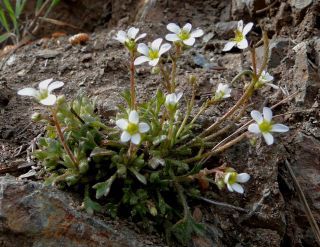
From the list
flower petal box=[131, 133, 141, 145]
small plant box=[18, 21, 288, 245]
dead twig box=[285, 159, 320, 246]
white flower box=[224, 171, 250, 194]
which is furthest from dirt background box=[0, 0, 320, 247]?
flower petal box=[131, 133, 141, 145]

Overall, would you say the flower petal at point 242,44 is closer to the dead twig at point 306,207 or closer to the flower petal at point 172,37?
the flower petal at point 172,37

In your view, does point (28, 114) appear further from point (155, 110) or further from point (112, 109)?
point (155, 110)

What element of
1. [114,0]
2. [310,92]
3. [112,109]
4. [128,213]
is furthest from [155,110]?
[114,0]

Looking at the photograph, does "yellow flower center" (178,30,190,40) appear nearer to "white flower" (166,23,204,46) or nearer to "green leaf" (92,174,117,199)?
"white flower" (166,23,204,46)

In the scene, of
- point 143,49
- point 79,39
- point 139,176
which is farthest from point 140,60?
point 79,39

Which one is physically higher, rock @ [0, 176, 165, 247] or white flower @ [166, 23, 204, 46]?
white flower @ [166, 23, 204, 46]

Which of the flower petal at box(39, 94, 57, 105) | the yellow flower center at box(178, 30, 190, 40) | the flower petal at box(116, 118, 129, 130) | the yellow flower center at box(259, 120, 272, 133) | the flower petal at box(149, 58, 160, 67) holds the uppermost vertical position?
the yellow flower center at box(178, 30, 190, 40)

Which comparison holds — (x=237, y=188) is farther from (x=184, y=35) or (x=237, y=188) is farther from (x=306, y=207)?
(x=184, y=35)
